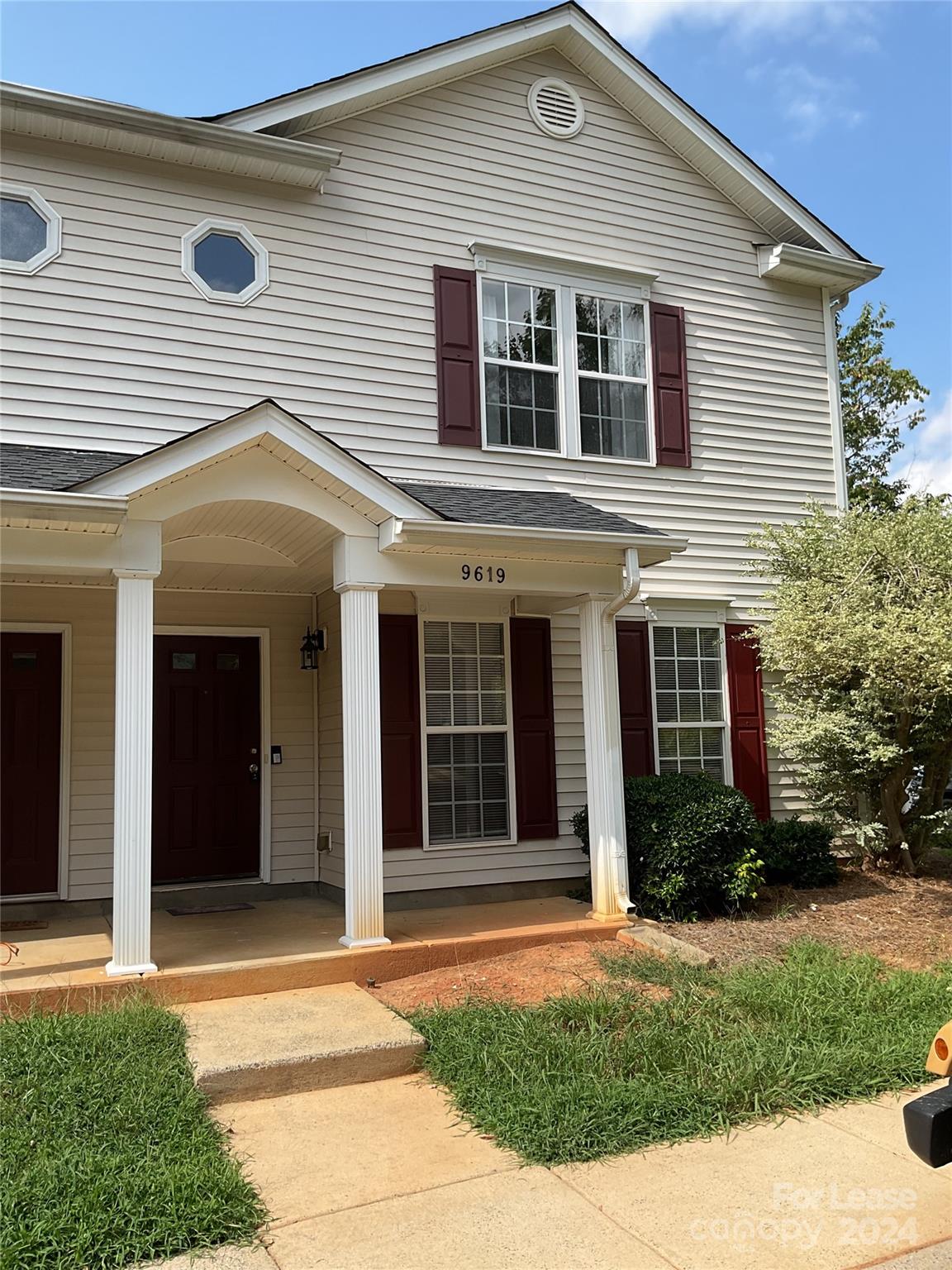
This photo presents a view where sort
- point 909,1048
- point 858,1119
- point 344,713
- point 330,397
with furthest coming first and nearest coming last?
point 330,397 → point 344,713 → point 909,1048 → point 858,1119

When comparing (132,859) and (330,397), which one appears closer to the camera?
(132,859)

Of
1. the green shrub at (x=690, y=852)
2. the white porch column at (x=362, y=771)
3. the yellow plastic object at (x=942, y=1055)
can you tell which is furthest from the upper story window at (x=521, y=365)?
the yellow plastic object at (x=942, y=1055)

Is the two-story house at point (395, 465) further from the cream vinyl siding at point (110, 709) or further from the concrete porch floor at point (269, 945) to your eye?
the concrete porch floor at point (269, 945)

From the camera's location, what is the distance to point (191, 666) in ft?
29.1

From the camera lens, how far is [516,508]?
8.13 meters

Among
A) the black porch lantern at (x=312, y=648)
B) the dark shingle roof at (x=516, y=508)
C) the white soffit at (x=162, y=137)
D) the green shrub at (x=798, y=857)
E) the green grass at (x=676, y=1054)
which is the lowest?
the green grass at (x=676, y=1054)

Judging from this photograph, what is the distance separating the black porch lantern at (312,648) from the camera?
891 centimetres

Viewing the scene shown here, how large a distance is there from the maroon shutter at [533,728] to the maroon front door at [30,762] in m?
3.80

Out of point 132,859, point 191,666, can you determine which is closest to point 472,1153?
point 132,859

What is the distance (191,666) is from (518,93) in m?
6.23

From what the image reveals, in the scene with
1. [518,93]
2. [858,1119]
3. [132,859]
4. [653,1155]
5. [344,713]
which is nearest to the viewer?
[653,1155]

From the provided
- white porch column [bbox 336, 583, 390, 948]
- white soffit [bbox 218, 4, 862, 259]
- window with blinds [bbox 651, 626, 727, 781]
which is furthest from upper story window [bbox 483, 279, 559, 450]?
white porch column [bbox 336, 583, 390, 948]

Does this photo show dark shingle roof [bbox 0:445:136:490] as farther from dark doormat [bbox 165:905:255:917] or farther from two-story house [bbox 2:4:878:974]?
dark doormat [bbox 165:905:255:917]

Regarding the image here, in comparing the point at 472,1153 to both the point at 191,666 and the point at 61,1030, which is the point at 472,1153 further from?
the point at 191,666
